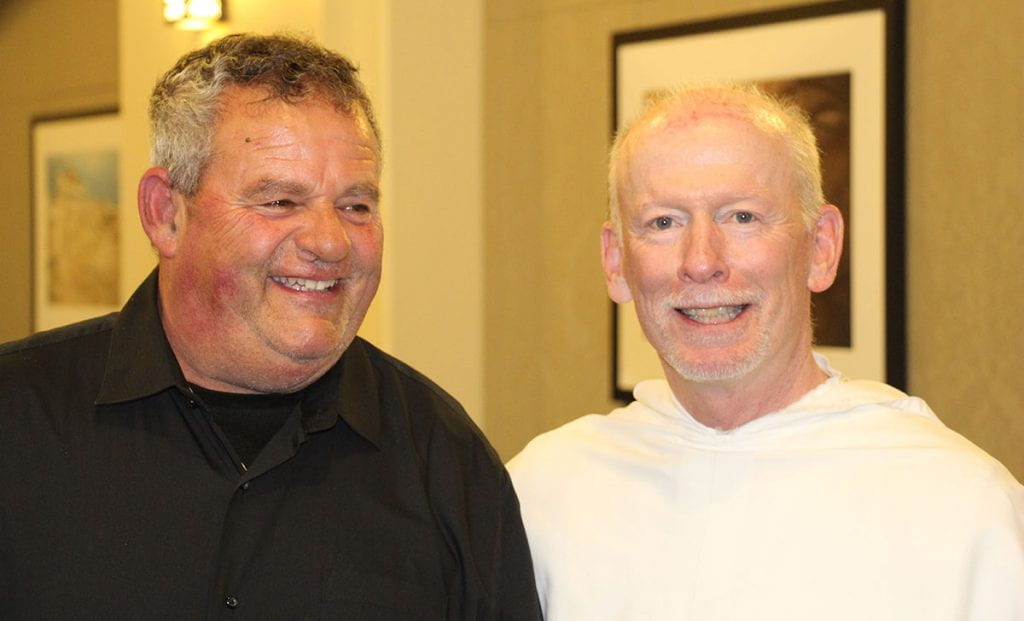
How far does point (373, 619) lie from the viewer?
2064mm

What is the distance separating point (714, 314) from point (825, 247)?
29 centimetres

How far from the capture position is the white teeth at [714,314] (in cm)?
227

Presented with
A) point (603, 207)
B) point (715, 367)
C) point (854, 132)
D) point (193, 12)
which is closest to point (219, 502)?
point (715, 367)

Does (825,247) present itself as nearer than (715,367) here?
No

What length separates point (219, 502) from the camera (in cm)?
201

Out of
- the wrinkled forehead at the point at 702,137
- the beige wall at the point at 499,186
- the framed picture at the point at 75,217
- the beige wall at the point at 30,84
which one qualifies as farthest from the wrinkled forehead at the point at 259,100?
the beige wall at the point at 30,84

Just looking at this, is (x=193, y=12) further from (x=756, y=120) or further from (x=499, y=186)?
(x=756, y=120)

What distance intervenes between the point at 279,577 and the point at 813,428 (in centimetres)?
95

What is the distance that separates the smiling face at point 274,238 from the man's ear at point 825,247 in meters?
0.83

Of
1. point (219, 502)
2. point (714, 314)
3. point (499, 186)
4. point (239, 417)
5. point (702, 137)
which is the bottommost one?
point (219, 502)

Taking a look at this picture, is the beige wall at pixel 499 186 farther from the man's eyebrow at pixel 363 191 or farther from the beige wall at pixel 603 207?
the man's eyebrow at pixel 363 191

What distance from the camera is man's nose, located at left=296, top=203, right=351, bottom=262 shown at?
204 cm

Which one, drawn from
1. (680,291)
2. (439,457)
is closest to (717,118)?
(680,291)

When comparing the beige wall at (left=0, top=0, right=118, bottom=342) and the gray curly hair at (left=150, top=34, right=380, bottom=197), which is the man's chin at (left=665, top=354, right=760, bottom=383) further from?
the beige wall at (left=0, top=0, right=118, bottom=342)
